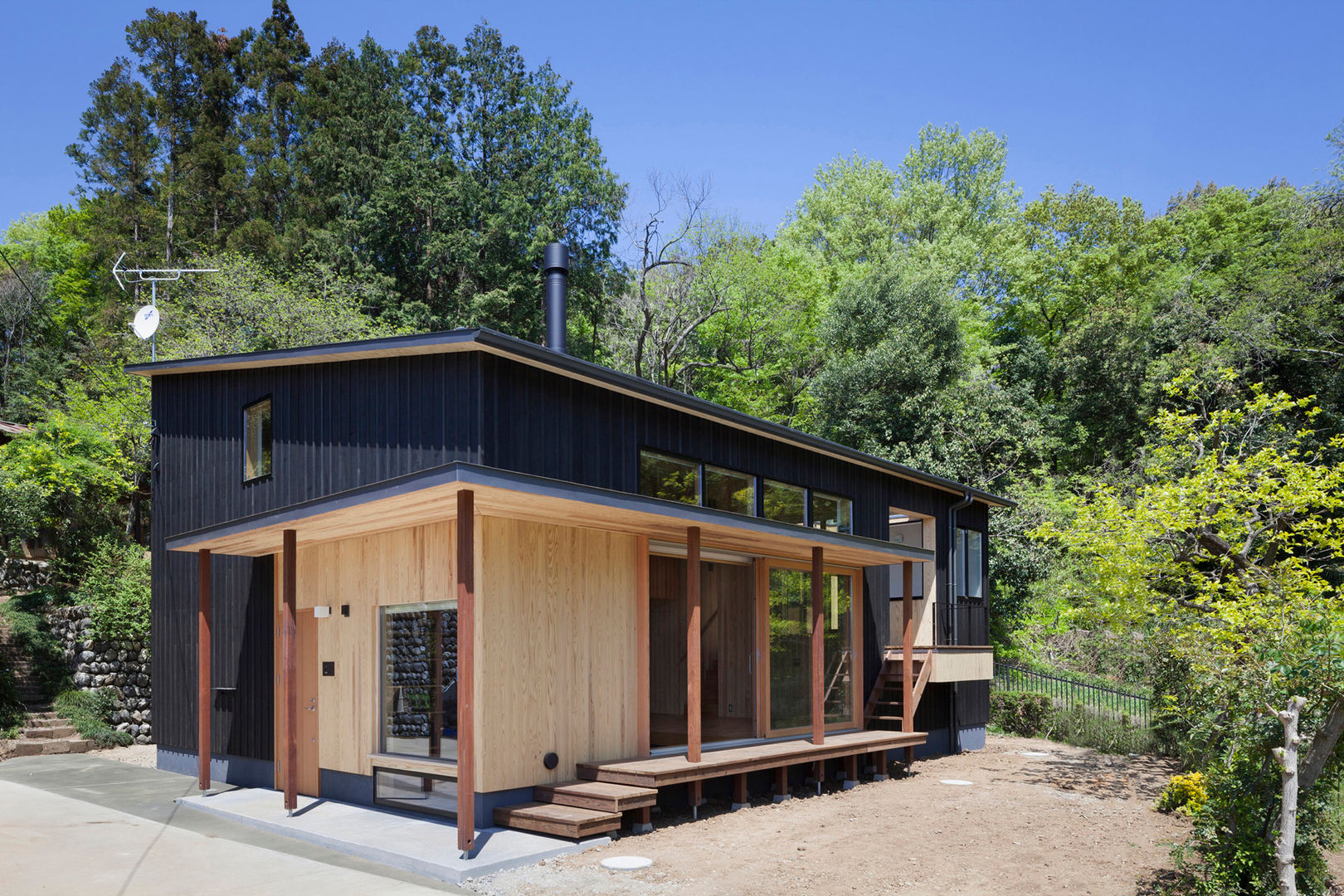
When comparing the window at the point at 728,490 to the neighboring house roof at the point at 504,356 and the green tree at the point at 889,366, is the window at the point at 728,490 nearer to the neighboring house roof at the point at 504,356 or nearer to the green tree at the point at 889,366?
the neighboring house roof at the point at 504,356

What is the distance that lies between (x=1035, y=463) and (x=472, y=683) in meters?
21.8

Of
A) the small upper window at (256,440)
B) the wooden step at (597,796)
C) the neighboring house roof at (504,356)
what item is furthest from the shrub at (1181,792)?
the small upper window at (256,440)

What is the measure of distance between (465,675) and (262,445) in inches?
217

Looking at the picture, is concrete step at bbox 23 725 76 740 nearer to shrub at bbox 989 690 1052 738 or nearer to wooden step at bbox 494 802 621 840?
wooden step at bbox 494 802 621 840

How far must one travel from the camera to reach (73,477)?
57.5 ft

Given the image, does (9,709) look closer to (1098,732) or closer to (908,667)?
(908,667)

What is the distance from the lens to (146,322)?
1324cm

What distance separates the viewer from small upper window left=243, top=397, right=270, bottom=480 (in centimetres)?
1080

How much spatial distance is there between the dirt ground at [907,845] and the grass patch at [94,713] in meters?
10.7

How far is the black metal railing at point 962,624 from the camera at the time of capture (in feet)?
48.2

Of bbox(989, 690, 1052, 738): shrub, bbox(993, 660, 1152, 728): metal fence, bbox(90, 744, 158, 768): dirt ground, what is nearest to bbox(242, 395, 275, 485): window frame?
bbox(90, 744, 158, 768): dirt ground

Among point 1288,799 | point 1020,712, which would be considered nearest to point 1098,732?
point 1020,712

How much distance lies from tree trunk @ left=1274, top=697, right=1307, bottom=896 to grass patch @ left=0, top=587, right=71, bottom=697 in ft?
55.0

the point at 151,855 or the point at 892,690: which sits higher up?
the point at 151,855
